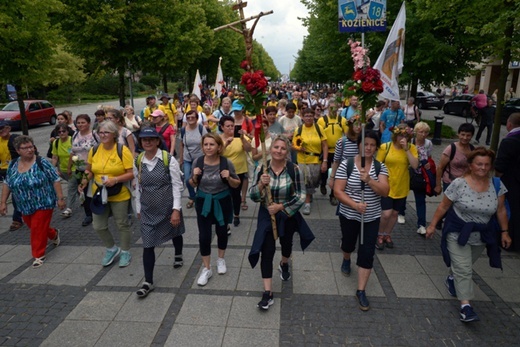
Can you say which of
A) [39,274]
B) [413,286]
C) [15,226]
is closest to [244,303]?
[413,286]

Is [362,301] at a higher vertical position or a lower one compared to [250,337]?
higher

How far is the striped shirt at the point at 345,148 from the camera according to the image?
19.4 ft

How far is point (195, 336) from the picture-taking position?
3.60 metres

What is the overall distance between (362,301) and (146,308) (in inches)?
92.7

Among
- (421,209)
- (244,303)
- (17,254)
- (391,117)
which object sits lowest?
(17,254)

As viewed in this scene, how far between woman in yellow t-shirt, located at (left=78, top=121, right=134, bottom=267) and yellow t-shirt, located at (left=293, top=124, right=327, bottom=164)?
320 centimetres

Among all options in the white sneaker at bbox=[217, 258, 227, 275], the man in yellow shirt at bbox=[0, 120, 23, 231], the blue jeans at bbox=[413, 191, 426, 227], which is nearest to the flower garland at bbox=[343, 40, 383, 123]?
the white sneaker at bbox=[217, 258, 227, 275]

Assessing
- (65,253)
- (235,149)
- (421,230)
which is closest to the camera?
(65,253)

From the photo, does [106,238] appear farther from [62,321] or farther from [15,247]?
[15,247]

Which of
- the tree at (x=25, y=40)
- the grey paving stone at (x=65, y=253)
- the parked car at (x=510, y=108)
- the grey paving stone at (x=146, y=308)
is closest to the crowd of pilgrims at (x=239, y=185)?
the grey paving stone at (x=146, y=308)

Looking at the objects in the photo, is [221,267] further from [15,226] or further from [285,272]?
[15,226]

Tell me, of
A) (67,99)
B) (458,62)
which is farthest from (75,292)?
(67,99)

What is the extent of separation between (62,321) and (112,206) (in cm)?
149

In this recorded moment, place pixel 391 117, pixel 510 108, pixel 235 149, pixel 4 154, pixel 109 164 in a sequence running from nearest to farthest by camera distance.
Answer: pixel 109 164 < pixel 235 149 < pixel 4 154 < pixel 391 117 < pixel 510 108
